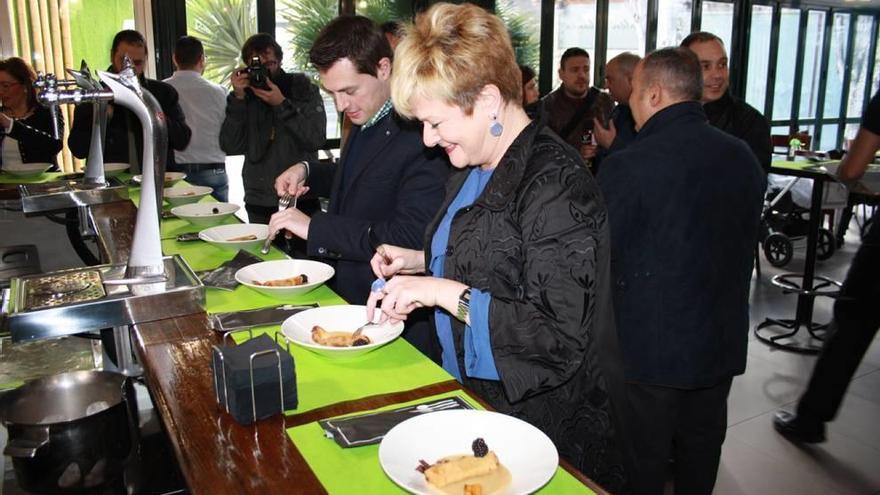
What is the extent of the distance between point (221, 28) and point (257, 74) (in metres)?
2.27

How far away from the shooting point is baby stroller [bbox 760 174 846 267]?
585 cm

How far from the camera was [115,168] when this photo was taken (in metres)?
3.90

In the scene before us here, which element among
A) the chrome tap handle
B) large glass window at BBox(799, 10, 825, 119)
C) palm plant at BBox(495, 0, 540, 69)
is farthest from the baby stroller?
the chrome tap handle

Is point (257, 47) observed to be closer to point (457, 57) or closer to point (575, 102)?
point (575, 102)

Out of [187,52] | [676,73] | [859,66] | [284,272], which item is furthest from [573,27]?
[284,272]

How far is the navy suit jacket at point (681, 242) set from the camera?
210 centimetres

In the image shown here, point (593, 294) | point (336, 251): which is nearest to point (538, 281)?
point (593, 294)

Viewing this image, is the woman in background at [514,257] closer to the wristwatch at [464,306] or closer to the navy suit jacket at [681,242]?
the wristwatch at [464,306]

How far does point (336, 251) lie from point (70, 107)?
430cm

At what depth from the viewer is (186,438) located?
4.09ft

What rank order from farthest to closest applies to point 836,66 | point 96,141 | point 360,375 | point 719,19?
point 836,66 < point 719,19 < point 96,141 < point 360,375

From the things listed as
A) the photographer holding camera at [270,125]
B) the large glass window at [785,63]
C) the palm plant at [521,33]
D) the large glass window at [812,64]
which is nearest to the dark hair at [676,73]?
the photographer holding camera at [270,125]

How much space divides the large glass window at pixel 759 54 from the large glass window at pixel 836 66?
1.36m

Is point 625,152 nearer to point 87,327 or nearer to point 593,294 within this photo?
point 593,294
